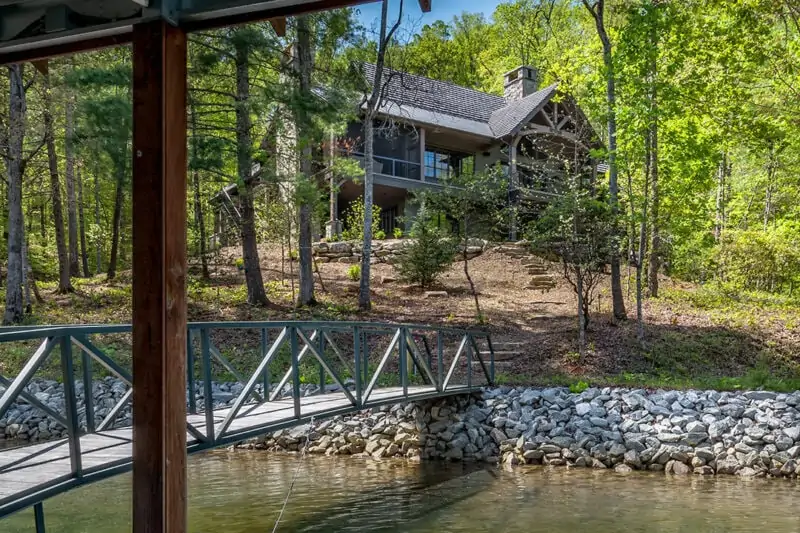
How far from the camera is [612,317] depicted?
14.5 m

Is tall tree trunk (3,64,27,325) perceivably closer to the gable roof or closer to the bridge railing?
the bridge railing

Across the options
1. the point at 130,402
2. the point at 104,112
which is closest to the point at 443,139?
the point at 104,112

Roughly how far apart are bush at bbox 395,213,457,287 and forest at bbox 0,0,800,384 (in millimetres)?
1686

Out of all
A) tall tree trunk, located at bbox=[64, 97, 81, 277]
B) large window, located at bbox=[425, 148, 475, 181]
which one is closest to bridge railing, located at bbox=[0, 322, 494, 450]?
tall tree trunk, located at bbox=[64, 97, 81, 277]

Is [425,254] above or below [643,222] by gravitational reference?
below

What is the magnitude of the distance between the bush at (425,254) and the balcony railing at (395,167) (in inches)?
200

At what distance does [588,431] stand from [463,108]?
17651 mm

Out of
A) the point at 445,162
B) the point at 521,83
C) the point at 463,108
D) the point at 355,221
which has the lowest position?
the point at 355,221

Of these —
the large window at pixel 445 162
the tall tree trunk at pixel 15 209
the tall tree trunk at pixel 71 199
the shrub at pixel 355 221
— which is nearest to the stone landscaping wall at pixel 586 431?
the tall tree trunk at pixel 15 209

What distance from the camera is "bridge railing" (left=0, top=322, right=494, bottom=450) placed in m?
4.09

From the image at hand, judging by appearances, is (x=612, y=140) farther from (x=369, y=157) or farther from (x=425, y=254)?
(x=369, y=157)

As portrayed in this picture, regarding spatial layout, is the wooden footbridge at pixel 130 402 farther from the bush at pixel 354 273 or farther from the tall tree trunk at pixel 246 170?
the bush at pixel 354 273

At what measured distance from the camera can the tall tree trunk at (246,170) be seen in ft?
42.5

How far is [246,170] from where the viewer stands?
1357 centimetres
